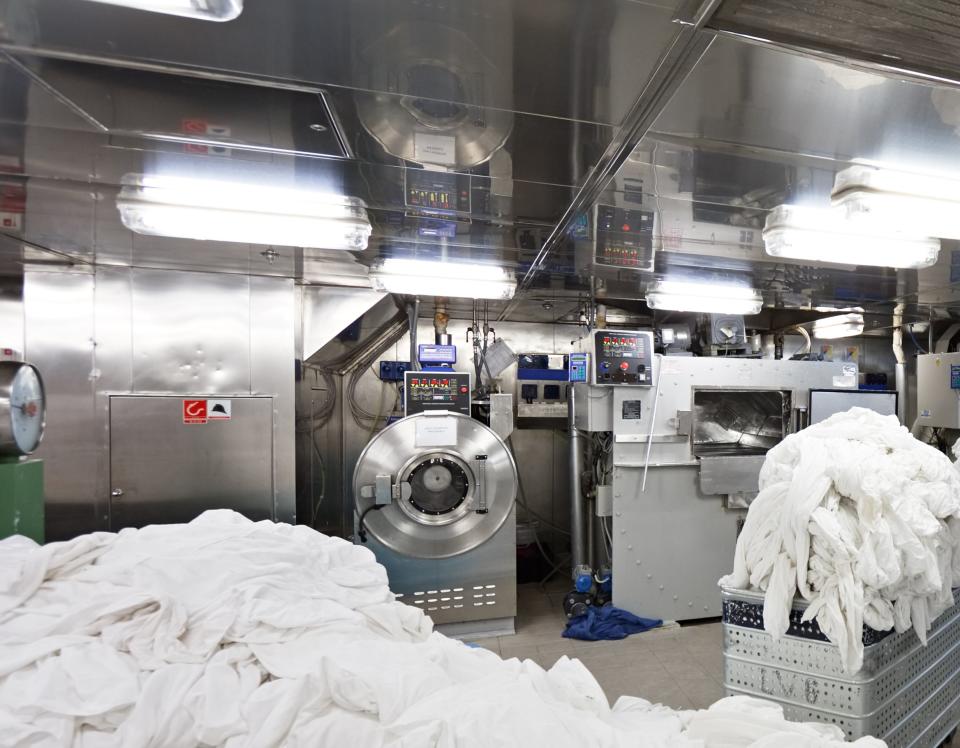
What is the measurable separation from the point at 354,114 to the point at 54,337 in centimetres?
311

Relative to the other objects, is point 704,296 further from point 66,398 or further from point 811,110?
point 66,398

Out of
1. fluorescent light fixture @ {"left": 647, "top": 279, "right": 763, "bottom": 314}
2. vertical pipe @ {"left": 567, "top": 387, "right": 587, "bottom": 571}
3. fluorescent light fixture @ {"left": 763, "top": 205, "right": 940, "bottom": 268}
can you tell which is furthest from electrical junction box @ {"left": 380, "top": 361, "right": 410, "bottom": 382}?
fluorescent light fixture @ {"left": 763, "top": 205, "right": 940, "bottom": 268}

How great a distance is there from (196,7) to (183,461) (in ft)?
9.84

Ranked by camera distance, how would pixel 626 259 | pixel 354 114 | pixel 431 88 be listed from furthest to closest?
pixel 626 259 → pixel 354 114 → pixel 431 88

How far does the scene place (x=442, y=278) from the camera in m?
3.14

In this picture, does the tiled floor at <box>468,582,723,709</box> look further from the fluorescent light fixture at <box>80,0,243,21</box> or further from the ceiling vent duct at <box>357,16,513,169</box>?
the fluorescent light fixture at <box>80,0,243,21</box>

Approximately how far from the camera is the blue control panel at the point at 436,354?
12.0 ft

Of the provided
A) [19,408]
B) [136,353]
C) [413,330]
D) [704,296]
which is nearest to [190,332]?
[136,353]

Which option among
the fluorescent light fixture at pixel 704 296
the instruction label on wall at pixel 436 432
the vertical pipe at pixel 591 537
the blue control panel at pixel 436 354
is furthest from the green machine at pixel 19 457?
the fluorescent light fixture at pixel 704 296

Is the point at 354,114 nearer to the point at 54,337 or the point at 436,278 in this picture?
the point at 436,278

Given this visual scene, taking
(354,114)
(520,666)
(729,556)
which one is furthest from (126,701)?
(729,556)

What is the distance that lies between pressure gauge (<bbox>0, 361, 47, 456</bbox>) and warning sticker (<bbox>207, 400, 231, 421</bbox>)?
1081 millimetres

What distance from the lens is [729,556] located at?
358 centimetres

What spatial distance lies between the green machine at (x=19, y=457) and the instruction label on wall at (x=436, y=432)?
1999 millimetres
